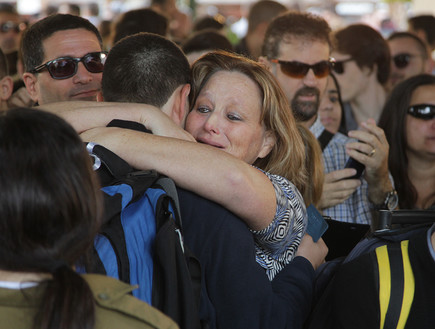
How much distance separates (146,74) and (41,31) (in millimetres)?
1305

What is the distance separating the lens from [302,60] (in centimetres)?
402

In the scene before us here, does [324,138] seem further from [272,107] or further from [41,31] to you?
[41,31]

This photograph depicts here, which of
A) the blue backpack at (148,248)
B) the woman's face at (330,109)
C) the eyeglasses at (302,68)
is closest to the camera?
the blue backpack at (148,248)

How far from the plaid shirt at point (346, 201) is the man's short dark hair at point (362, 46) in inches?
68.7

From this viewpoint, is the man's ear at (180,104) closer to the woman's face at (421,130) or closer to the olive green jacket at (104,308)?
the olive green jacket at (104,308)

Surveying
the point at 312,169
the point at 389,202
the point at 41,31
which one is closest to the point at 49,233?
the point at 312,169

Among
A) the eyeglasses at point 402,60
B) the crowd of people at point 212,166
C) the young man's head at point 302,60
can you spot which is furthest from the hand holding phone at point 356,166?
the eyeglasses at point 402,60

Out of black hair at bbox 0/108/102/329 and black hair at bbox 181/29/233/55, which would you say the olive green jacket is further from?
black hair at bbox 181/29/233/55

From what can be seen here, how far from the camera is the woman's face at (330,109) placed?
15.0ft

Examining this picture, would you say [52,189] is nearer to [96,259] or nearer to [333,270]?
[96,259]

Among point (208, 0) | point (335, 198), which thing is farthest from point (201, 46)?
point (208, 0)

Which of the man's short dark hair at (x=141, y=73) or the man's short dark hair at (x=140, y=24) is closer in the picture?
the man's short dark hair at (x=141, y=73)

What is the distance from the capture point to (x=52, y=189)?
1.20 m

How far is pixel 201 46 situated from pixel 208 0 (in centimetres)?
1475
